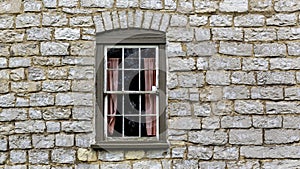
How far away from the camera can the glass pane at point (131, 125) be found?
6.88m

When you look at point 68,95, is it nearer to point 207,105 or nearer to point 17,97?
point 17,97

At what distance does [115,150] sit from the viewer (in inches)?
263

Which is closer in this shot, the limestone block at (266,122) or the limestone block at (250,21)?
the limestone block at (266,122)

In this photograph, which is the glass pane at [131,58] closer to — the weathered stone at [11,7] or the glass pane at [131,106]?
the glass pane at [131,106]

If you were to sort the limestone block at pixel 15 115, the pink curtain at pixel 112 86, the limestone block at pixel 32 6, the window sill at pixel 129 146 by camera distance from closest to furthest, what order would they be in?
the window sill at pixel 129 146, the limestone block at pixel 15 115, the pink curtain at pixel 112 86, the limestone block at pixel 32 6

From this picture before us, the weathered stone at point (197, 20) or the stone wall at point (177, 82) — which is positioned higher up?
the weathered stone at point (197, 20)

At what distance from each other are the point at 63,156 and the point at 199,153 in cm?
172

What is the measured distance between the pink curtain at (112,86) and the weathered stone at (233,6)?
157 centimetres

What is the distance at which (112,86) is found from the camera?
6.91 m

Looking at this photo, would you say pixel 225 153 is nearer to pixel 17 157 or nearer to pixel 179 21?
pixel 179 21

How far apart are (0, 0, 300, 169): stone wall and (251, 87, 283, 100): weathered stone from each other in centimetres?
1

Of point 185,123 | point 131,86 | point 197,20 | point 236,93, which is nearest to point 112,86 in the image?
point 131,86

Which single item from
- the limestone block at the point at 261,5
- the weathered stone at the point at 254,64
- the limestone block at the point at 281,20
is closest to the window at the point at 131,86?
the weathered stone at the point at 254,64

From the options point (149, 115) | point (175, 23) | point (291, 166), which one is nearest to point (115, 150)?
point (149, 115)
